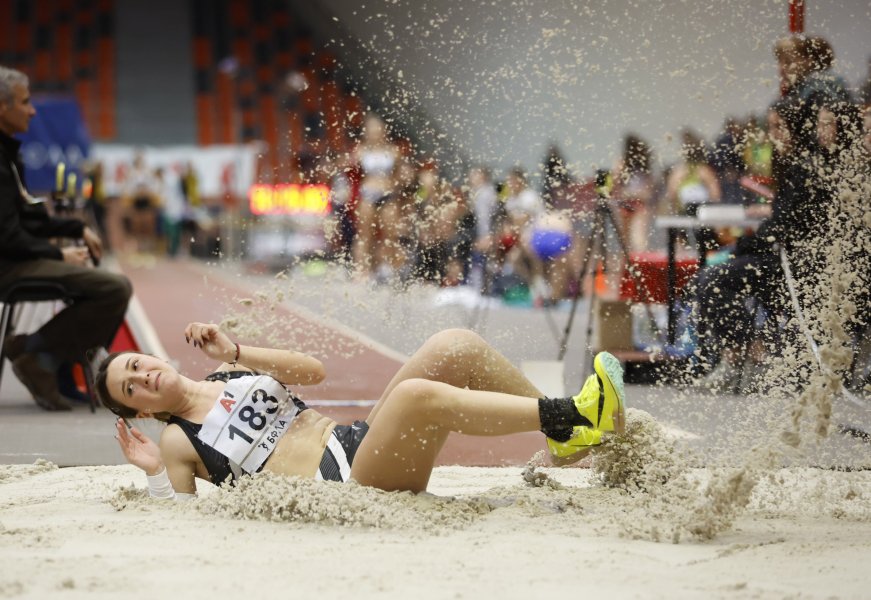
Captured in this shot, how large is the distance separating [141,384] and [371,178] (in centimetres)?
389

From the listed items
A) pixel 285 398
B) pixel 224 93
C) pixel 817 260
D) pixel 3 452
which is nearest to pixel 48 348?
pixel 3 452

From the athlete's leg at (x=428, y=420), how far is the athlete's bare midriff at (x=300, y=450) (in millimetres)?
179

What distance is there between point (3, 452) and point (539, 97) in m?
2.63

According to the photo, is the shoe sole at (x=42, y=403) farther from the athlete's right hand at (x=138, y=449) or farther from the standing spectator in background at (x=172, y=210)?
the standing spectator in background at (x=172, y=210)

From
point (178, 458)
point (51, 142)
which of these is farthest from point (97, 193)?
point (178, 458)

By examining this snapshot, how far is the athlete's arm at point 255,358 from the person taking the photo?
129 inches

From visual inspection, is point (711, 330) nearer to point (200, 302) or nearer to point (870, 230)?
point (870, 230)

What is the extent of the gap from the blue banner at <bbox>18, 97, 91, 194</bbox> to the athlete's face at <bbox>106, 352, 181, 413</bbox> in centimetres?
1432

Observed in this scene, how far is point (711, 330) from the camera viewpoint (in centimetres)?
541

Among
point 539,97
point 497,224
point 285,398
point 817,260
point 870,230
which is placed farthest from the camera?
point 497,224

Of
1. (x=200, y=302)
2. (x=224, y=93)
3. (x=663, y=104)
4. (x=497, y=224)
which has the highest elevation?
(x=224, y=93)

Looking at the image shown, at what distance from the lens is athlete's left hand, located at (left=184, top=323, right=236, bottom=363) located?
10.7 ft

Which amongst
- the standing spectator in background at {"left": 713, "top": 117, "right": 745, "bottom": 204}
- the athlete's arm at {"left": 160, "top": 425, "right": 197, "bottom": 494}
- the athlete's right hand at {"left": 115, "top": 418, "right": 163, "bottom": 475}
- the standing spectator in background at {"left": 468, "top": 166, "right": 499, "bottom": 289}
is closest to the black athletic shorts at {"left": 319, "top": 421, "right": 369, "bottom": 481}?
the athlete's arm at {"left": 160, "top": 425, "right": 197, "bottom": 494}

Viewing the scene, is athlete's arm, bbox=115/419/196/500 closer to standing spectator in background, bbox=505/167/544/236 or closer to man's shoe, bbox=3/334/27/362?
man's shoe, bbox=3/334/27/362
